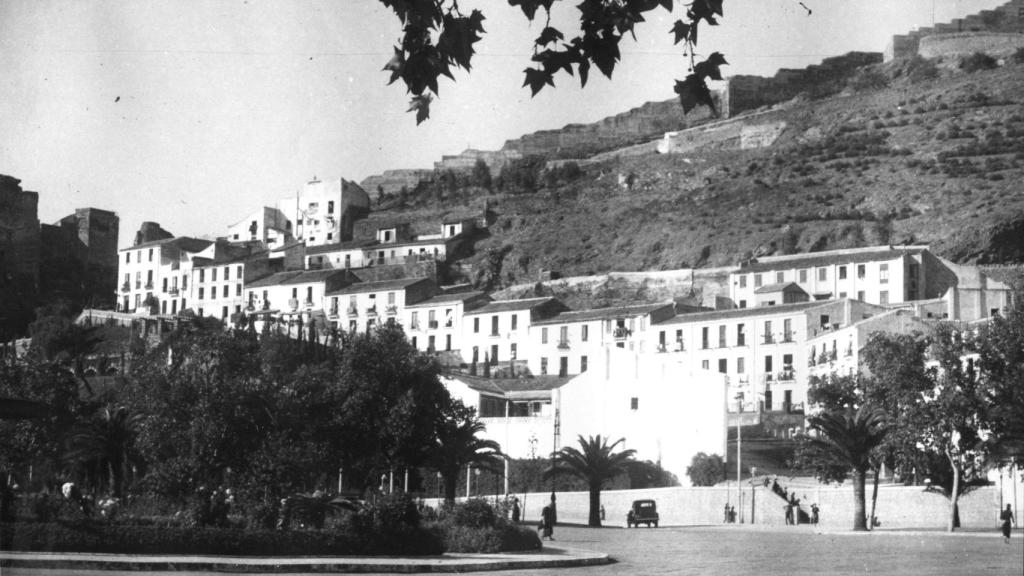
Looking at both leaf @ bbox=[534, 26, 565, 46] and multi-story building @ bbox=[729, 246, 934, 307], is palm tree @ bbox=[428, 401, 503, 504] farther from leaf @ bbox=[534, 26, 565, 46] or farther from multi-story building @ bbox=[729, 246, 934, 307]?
multi-story building @ bbox=[729, 246, 934, 307]

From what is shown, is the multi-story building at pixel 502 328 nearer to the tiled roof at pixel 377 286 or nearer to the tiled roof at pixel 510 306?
the tiled roof at pixel 510 306

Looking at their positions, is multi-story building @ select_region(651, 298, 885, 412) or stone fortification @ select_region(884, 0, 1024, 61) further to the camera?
stone fortification @ select_region(884, 0, 1024, 61)

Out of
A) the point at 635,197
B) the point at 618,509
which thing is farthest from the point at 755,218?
the point at 618,509

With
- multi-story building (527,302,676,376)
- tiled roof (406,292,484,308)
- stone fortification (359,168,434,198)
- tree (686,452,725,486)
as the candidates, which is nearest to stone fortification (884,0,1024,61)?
stone fortification (359,168,434,198)

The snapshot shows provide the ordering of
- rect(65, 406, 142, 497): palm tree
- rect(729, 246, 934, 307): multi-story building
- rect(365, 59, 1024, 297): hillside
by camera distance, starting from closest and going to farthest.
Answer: rect(65, 406, 142, 497): palm tree < rect(729, 246, 934, 307): multi-story building < rect(365, 59, 1024, 297): hillside

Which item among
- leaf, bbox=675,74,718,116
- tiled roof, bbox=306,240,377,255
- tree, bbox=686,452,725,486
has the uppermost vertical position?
tiled roof, bbox=306,240,377,255

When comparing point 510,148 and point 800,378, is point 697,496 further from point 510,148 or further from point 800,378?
point 510,148

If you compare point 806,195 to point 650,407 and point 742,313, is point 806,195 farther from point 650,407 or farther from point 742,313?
point 650,407

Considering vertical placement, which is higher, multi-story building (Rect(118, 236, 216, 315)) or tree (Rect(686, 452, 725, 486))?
multi-story building (Rect(118, 236, 216, 315))
